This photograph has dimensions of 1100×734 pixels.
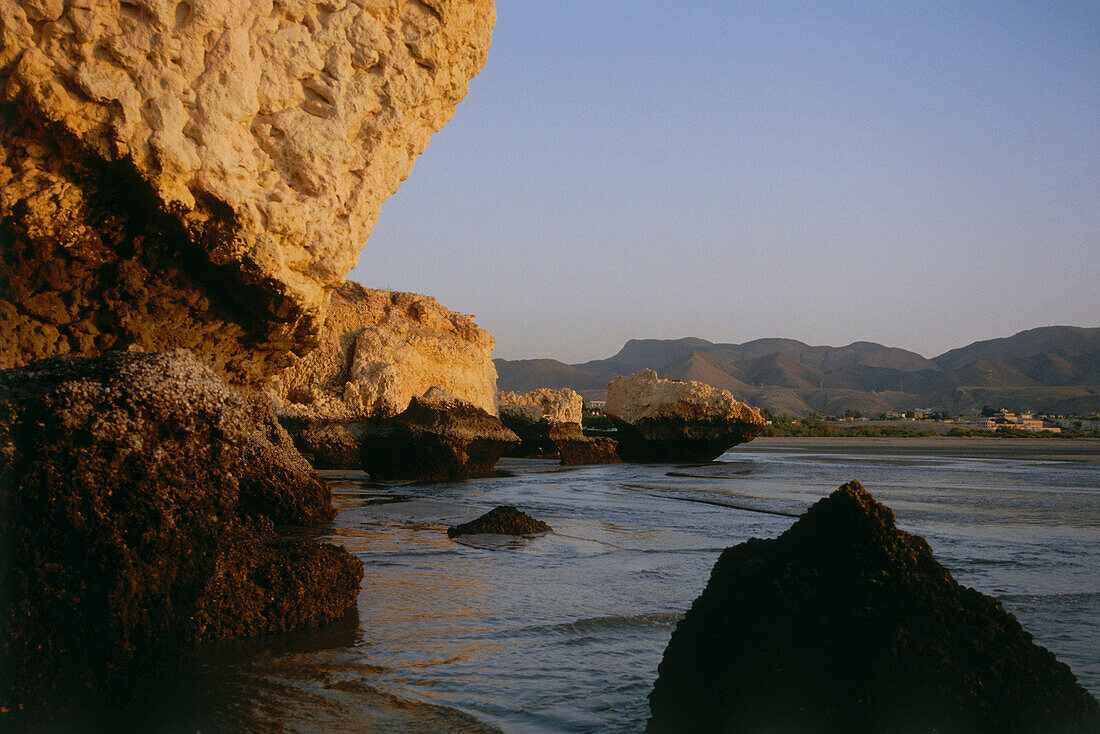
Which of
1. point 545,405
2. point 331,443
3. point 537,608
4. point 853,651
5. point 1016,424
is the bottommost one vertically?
point 1016,424

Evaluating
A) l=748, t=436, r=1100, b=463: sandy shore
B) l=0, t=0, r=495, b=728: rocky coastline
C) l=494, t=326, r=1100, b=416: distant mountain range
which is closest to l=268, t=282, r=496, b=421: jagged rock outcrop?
l=0, t=0, r=495, b=728: rocky coastline

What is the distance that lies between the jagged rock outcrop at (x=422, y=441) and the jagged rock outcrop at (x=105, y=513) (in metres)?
11.8

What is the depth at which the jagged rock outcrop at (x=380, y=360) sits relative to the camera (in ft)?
49.8

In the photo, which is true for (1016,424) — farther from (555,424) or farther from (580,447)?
(555,424)

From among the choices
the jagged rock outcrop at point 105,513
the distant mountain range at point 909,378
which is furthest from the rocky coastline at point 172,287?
the distant mountain range at point 909,378

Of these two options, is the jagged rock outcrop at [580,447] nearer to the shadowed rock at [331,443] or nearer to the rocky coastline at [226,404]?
the shadowed rock at [331,443]

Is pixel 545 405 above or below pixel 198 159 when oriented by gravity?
below

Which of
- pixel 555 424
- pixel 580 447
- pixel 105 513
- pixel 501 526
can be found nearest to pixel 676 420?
pixel 580 447

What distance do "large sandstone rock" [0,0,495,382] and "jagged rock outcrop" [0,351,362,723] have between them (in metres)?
1.93

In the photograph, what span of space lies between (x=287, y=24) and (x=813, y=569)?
4.94 m

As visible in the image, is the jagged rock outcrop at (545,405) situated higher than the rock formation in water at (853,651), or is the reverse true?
the jagged rock outcrop at (545,405)

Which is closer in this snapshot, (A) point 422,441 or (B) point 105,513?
(B) point 105,513

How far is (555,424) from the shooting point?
26.7m

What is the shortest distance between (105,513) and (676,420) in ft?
75.1
